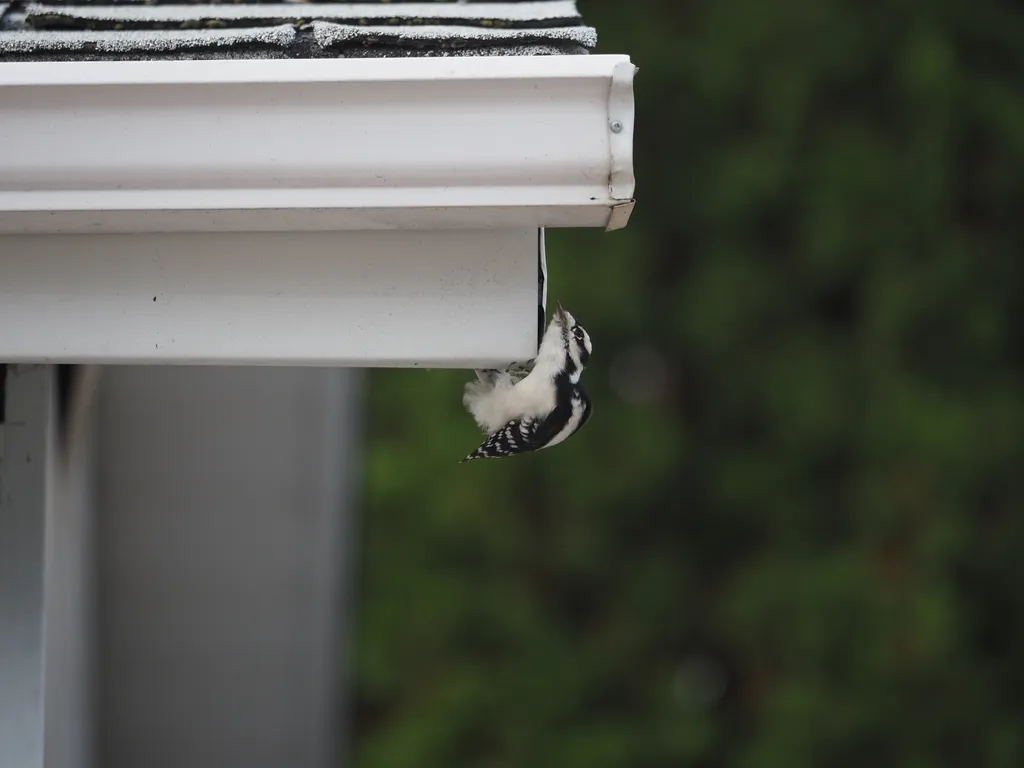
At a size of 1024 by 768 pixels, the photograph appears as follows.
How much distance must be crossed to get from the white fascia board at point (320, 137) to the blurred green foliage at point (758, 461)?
3793mm

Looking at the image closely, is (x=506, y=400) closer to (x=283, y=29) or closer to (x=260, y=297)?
(x=260, y=297)

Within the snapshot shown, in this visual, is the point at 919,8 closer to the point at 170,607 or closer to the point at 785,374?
the point at 785,374

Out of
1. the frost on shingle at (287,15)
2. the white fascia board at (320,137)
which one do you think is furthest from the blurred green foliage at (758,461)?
the white fascia board at (320,137)

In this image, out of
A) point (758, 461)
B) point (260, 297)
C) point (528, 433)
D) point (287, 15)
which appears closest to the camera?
point (260, 297)

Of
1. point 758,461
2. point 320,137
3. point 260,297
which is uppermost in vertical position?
point 320,137

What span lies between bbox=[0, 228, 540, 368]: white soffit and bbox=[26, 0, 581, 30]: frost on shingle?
32cm

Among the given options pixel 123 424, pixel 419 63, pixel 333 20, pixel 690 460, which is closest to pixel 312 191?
pixel 419 63

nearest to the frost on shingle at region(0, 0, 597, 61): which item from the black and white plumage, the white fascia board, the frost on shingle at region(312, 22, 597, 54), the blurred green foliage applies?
the frost on shingle at region(312, 22, 597, 54)

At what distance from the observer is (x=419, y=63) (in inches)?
45.8

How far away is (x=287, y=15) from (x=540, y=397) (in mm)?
658

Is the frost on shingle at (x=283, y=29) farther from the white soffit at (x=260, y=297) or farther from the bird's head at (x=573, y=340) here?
the bird's head at (x=573, y=340)

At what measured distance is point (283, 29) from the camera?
1.43 metres

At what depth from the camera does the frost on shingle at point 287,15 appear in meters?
1.47

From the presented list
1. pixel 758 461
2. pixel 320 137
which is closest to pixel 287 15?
pixel 320 137
